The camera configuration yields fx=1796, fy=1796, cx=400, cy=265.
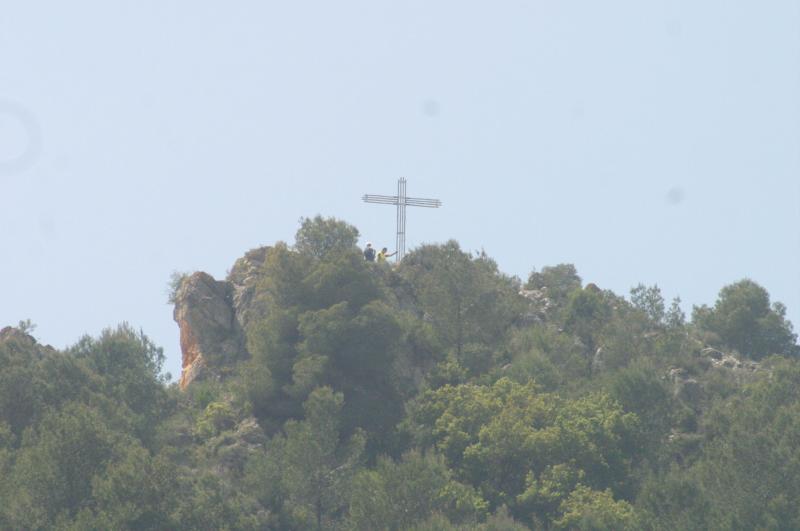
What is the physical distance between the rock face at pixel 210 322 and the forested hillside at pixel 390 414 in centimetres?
14

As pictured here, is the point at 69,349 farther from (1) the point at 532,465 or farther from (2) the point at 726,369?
(2) the point at 726,369

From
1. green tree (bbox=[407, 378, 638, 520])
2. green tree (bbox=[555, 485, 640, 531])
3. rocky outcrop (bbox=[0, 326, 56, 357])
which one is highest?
rocky outcrop (bbox=[0, 326, 56, 357])

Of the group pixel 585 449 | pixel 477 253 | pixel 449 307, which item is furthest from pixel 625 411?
pixel 477 253

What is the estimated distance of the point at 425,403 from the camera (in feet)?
306

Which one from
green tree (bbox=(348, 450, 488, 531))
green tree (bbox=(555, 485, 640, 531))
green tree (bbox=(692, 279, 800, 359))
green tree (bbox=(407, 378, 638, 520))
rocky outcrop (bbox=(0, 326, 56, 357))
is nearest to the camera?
green tree (bbox=(348, 450, 488, 531))

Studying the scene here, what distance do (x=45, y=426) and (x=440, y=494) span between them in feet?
61.9

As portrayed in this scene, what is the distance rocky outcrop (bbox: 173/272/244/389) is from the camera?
103 meters

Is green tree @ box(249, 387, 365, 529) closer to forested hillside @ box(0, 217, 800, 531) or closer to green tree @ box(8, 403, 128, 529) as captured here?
forested hillside @ box(0, 217, 800, 531)

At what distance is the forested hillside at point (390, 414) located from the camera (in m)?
81.2

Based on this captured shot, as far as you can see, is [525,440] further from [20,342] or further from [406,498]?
[20,342]

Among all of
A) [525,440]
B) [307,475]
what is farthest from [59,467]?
[525,440]

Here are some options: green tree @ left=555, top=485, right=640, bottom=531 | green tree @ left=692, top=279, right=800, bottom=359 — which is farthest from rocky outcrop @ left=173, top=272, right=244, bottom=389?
green tree @ left=692, top=279, right=800, bottom=359

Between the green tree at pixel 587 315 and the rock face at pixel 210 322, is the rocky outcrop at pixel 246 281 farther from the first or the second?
the green tree at pixel 587 315

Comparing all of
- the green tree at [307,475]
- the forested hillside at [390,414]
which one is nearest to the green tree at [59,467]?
the forested hillside at [390,414]
